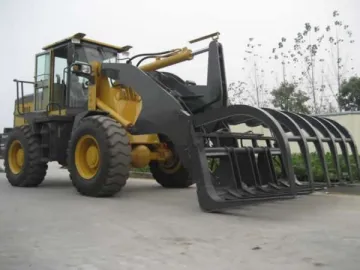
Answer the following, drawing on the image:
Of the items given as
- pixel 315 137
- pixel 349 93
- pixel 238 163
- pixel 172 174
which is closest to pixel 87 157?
pixel 172 174

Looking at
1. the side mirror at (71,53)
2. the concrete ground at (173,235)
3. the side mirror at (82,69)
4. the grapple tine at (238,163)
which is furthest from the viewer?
the side mirror at (71,53)

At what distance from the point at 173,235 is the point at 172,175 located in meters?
4.70

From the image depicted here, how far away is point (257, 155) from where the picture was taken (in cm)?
667

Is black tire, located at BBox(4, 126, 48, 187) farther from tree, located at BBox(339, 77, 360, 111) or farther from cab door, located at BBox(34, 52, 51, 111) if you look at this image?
tree, located at BBox(339, 77, 360, 111)

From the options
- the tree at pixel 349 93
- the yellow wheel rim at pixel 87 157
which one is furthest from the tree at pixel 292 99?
the yellow wheel rim at pixel 87 157

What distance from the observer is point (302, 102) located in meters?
21.9

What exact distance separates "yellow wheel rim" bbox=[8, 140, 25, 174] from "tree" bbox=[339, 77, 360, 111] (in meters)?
16.8

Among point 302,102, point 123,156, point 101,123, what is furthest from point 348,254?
point 302,102

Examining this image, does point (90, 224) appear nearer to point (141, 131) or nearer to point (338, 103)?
point (141, 131)

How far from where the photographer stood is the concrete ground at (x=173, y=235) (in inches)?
139

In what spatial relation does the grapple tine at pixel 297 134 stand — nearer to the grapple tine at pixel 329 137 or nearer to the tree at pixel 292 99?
the grapple tine at pixel 329 137

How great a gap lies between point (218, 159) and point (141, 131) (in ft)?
5.28

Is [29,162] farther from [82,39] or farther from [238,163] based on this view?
[238,163]

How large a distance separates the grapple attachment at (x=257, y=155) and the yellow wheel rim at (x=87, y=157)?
6.90 ft
